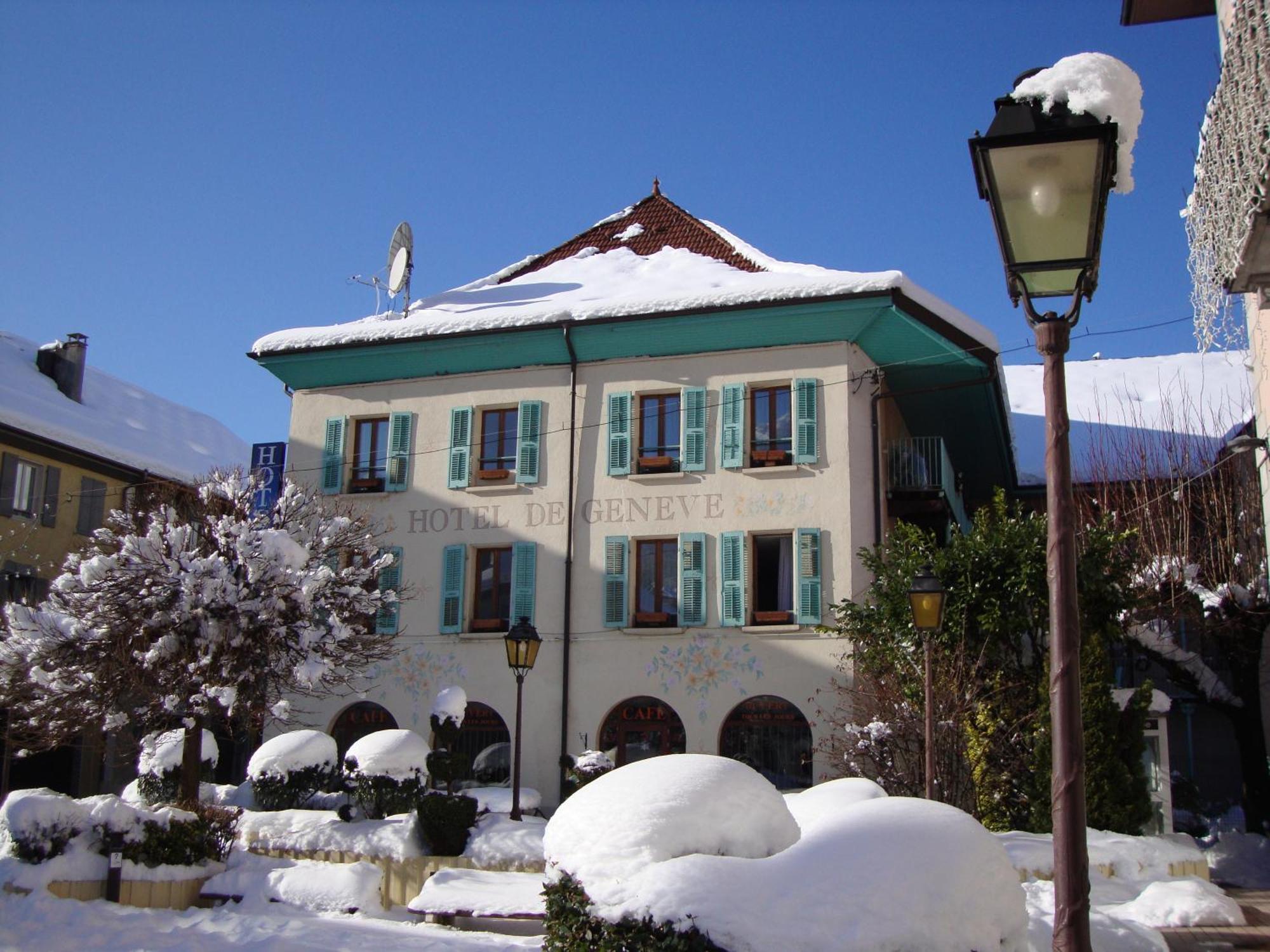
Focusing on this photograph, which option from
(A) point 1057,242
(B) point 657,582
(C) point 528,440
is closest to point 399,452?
(C) point 528,440

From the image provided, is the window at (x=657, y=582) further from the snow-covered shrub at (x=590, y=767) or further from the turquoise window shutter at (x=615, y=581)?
the snow-covered shrub at (x=590, y=767)

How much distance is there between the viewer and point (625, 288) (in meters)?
23.1

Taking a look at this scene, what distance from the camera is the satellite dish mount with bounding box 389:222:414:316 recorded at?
83.5ft

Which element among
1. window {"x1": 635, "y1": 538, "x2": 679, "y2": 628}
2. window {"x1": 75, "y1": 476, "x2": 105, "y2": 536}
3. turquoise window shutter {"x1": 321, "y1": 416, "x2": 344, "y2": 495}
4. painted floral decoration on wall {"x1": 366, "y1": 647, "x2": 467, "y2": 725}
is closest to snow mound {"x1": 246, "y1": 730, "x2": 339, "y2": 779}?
painted floral decoration on wall {"x1": 366, "y1": 647, "x2": 467, "y2": 725}

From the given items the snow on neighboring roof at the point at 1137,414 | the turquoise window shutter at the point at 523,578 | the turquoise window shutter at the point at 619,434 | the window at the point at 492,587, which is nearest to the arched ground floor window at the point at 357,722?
the window at the point at 492,587

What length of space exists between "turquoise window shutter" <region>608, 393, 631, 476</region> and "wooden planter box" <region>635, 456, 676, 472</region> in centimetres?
20

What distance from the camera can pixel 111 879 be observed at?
13164mm

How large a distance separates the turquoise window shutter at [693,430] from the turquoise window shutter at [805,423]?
5.10 feet

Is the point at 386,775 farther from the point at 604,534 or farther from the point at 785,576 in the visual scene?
the point at 785,576

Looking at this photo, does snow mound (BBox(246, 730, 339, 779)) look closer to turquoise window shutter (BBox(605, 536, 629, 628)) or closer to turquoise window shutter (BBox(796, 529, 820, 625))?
turquoise window shutter (BBox(605, 536, 629, 628))

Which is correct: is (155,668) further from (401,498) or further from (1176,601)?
(1176,601)

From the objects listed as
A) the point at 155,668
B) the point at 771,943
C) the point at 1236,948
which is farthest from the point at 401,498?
the point at 771,943

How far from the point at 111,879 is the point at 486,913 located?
13.9 ft

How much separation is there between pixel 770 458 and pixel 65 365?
72.0 feet
